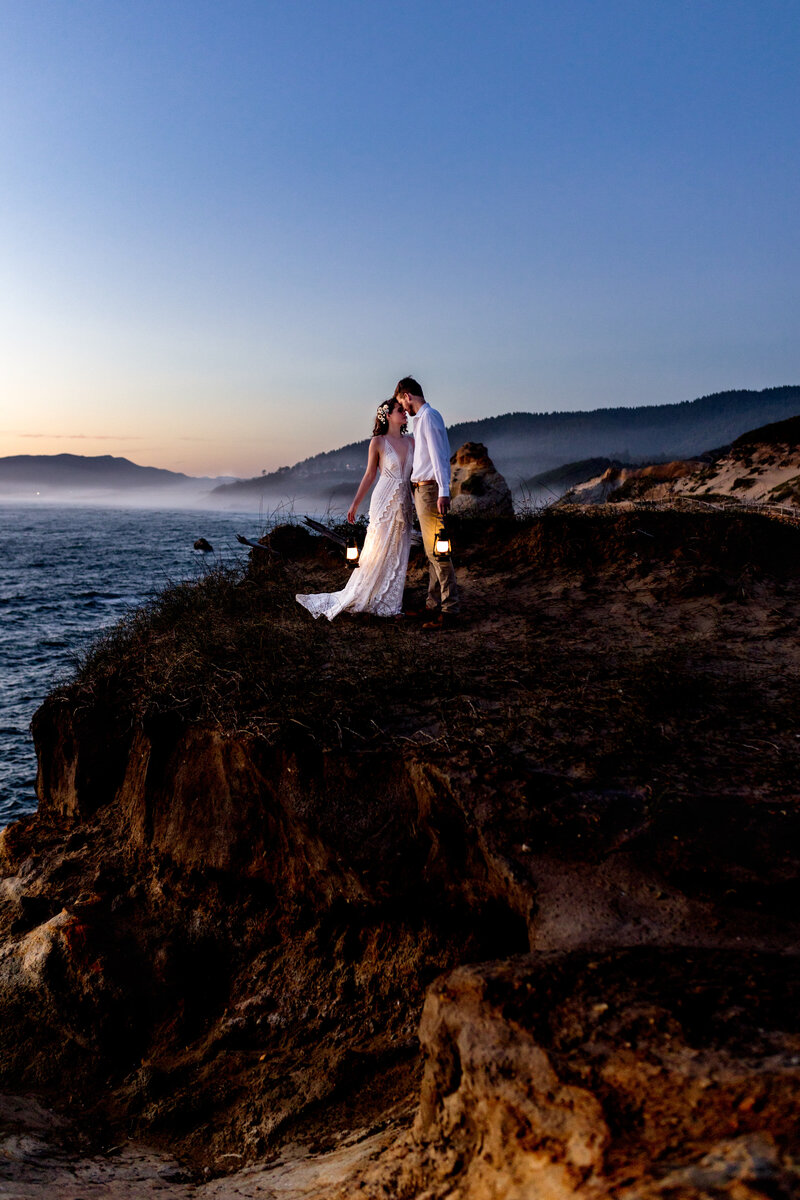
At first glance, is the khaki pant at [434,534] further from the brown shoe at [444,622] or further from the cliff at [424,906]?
the cliff at [424,906]

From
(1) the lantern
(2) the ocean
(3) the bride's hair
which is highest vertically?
(3) the bride's hair

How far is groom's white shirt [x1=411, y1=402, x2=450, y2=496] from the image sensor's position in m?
7.35

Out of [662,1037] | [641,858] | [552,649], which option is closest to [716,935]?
[641,858]

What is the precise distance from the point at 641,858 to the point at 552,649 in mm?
3167

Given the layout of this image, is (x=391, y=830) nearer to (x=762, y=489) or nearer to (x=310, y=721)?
(x=310, y=721)

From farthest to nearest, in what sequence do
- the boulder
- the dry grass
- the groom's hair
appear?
the boulder, the groom's hair, the dry grass

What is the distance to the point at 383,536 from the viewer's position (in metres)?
8.10

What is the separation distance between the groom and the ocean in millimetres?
3781

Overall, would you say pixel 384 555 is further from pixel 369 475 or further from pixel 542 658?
pixel 542 658

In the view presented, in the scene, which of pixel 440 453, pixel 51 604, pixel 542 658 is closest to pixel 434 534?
pixel 440 453

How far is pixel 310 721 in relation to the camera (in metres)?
5.18

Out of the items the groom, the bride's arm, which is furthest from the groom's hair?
the bride's arm

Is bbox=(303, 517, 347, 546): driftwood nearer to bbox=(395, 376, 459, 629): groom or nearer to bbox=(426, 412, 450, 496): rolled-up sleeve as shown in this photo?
bbox=(395, 376, 459, 629): groom

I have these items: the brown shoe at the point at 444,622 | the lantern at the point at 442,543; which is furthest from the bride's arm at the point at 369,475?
the brown shoe at the point at 444,622
